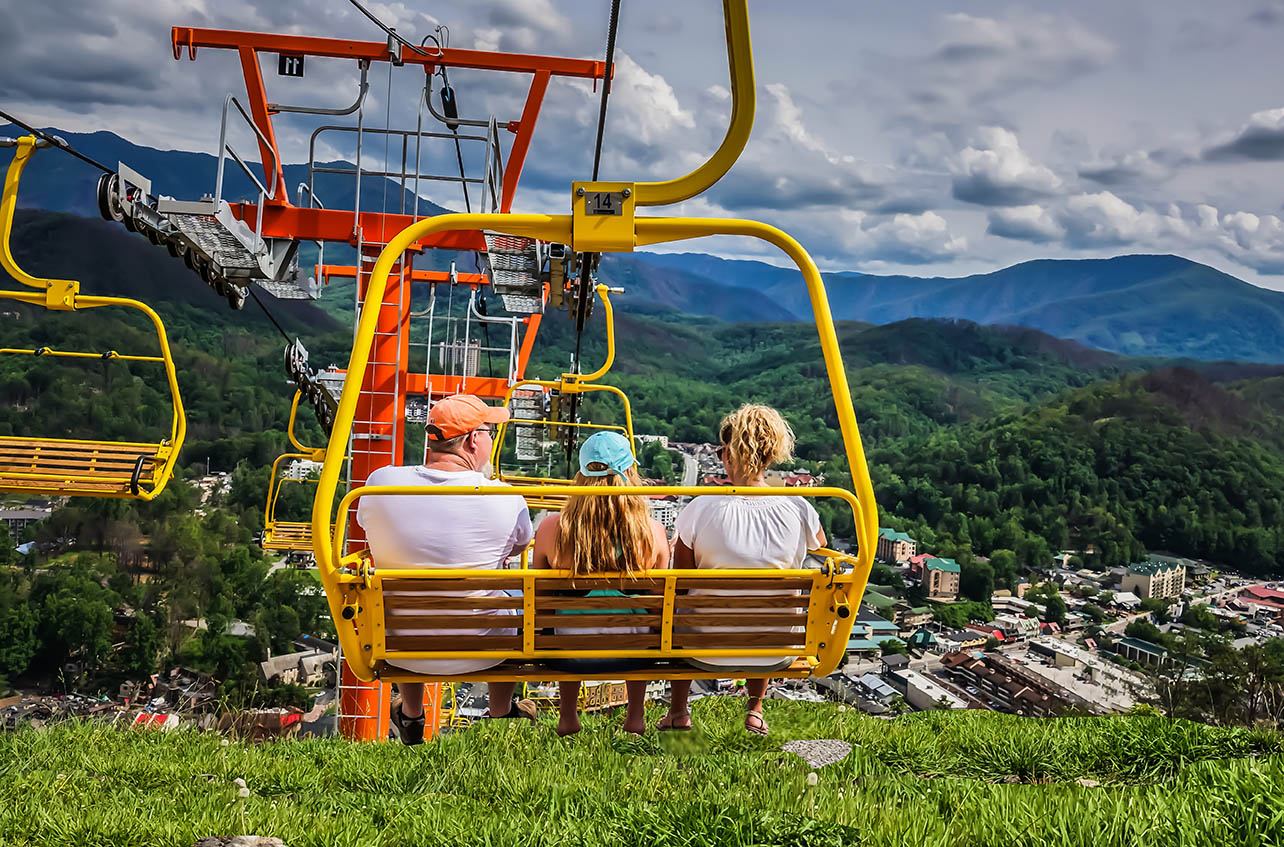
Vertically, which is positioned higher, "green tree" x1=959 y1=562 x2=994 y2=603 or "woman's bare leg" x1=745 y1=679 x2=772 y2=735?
"woman's bare leg" x1=745 y1=679 x2=772 y2=735

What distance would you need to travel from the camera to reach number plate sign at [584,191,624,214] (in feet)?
8.36

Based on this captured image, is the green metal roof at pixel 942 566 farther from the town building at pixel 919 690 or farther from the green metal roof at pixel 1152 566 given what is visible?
the town building at pixel 919 690

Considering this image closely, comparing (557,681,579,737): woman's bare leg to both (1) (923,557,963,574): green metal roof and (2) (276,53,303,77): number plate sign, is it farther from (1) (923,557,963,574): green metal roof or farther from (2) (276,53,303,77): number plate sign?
(1) (923,557,963,574): green metal roof

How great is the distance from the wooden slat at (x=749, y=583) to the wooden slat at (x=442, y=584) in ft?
1.66

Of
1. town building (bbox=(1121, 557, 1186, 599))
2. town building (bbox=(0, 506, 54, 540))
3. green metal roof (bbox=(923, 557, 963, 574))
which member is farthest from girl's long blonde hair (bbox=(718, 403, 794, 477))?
town building (bbox=(1121, 557, 1186, 599))

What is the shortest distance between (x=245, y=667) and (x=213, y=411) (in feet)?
88.7

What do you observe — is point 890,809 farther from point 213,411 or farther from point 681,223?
point 213,411

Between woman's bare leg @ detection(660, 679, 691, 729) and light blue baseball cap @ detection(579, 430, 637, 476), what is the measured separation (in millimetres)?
1156

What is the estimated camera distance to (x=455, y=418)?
2807 mm


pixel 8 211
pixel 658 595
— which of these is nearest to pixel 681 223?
pixel 658 595

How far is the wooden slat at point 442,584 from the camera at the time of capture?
2453 millimetres

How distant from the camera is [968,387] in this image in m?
123

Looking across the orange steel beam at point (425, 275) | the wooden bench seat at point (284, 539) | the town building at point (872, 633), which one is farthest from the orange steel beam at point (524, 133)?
the town building at point (872, 633)

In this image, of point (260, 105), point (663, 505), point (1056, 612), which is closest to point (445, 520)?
point (663, 505)
